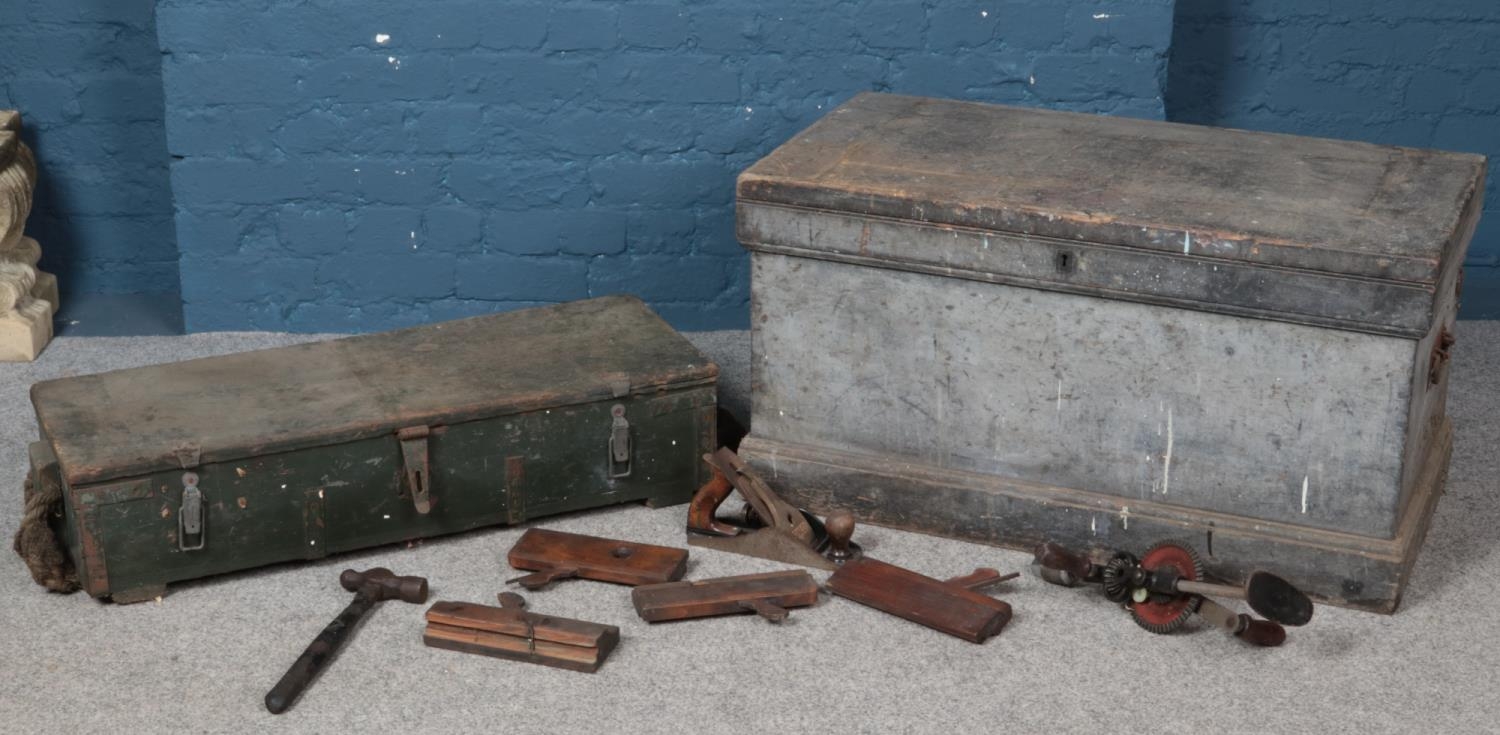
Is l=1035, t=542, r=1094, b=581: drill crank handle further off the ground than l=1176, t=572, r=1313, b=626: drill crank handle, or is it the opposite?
l=1176, t=572, r=1313, b=626: drill crank handle

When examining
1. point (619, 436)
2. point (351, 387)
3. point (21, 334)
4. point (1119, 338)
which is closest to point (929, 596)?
point (1119, 338)

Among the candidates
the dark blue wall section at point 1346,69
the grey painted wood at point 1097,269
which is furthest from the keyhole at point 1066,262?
the dark blue wall section at point 1346,69

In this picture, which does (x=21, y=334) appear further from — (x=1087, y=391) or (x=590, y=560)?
(x=1087, y=391)

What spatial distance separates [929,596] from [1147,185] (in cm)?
93

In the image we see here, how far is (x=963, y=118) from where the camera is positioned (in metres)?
4.10

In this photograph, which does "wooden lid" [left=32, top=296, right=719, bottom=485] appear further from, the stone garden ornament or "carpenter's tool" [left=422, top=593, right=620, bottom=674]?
the stone garden ornament

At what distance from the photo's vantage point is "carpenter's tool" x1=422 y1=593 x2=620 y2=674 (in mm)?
3293

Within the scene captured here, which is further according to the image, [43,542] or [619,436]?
[619,436]

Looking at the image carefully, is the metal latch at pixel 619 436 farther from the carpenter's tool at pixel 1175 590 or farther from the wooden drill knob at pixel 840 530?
the carpenter's tool at pixel 1175 590

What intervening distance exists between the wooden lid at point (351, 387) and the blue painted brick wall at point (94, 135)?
1275mm

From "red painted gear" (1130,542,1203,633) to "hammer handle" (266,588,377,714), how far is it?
149 cm

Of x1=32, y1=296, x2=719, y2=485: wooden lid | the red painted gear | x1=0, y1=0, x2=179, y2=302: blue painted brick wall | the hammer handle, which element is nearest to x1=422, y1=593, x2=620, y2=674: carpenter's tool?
the hammer handle

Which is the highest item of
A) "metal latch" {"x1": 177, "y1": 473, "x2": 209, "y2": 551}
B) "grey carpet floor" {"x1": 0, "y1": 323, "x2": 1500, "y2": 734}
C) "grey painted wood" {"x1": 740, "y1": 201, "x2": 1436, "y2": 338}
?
"grey painted wood" {"x1": 740, "y1": 201, "x2": 1436, "y2": 338}

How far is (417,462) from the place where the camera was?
143 inches
